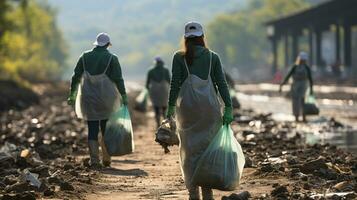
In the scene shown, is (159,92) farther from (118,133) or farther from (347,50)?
(347,50)

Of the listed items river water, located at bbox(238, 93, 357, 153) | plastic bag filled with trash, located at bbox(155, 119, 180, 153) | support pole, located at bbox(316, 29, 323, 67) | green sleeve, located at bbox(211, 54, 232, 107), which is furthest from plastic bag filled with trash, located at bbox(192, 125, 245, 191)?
support pole, located at bbox(316, 29, 323, 67)

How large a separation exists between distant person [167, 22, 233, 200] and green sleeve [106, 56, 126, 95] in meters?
3.99

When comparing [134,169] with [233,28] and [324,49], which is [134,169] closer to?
[324,49]

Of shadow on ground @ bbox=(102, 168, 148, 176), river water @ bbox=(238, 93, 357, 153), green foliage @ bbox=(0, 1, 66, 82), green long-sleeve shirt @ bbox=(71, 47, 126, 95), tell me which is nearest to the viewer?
shadow on ground @ bbox=(102, 168, 148, 176)

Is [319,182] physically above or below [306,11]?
below

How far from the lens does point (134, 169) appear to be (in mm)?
12930

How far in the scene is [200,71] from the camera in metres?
9.02

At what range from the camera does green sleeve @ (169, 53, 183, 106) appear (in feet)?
29.6

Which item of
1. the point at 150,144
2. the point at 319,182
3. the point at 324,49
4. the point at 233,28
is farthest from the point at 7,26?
the point at 233,28

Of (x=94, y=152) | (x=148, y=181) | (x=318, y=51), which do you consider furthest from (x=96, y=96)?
(x=318, y=51)

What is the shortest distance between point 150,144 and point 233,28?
139 meters

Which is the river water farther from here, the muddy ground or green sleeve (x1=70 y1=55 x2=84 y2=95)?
green sleeve (x1=70 y1=55 x2=84 y2=95)

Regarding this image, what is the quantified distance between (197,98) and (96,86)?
4.33m

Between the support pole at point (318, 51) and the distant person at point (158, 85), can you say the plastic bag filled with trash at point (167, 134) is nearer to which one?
the distant person at point (158, 85)
